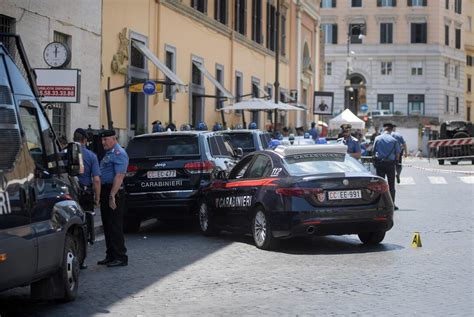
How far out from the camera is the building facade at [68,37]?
2022cm

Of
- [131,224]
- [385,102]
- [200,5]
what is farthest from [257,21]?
[385,102]

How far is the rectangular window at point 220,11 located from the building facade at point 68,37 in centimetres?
1253

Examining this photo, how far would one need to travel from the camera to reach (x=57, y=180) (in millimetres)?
8836

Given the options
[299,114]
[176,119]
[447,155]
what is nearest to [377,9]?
[299,114]

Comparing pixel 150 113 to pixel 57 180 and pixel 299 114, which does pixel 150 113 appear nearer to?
pixel 57 180

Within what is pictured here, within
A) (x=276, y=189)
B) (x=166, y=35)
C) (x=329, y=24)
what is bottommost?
(x=276, y=189)

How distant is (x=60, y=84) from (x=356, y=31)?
75.1 meters

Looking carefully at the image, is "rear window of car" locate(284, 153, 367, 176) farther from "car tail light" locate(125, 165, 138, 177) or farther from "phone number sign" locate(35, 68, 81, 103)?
"phone number sign" locate(35, 68, 81, 103)

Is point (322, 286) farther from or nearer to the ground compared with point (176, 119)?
nearer to the ground

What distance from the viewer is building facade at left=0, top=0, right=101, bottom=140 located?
2022 cm

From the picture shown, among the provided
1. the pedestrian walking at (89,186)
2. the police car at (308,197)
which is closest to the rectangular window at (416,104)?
the police car at (308,197)

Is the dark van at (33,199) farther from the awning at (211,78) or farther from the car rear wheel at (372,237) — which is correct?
the awning at (211,78)

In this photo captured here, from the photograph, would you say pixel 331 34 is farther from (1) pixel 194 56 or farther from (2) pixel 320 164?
(2) pixel 320 164

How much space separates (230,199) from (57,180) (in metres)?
5.86
